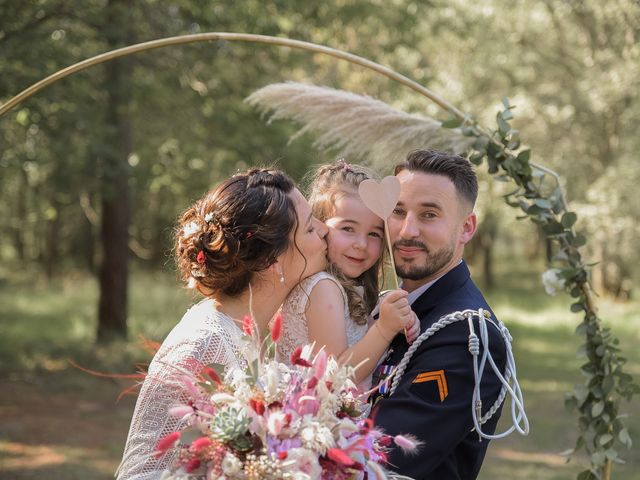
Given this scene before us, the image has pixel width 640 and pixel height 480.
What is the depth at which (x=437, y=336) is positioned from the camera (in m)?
3.00

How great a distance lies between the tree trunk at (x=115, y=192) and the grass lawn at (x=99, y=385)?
57 cm

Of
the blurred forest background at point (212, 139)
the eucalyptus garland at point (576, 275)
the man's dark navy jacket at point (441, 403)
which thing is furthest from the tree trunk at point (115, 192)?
the man's dark navy jacket at point (441, 403)

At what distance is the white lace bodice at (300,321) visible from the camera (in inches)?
134

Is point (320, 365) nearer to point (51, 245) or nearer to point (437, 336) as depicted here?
point (437, 336)

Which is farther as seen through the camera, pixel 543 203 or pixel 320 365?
pixel 543 203

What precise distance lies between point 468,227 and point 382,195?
0.56 m

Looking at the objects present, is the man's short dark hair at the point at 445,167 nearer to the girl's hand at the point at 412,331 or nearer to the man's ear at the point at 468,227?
the man's ear at the point at 468,227

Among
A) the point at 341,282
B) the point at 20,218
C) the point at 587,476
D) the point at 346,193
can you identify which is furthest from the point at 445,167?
the point at 20,218

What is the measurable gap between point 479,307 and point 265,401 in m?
1.10

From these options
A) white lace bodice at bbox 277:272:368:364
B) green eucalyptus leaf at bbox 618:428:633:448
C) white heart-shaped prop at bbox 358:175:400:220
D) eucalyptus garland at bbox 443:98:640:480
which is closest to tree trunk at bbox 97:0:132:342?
eucalyptus garland at bbox 443:98:640:480

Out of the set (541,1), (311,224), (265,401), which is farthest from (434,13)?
(265,401)

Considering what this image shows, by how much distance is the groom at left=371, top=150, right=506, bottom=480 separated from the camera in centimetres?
285

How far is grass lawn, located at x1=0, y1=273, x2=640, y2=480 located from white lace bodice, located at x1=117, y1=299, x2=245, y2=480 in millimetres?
990

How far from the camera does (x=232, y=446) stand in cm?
230
